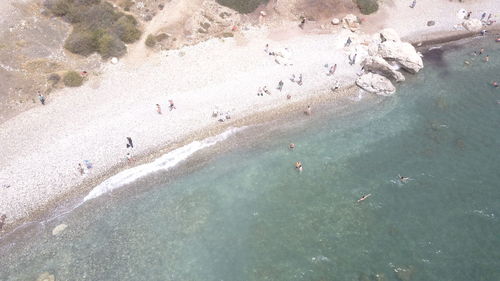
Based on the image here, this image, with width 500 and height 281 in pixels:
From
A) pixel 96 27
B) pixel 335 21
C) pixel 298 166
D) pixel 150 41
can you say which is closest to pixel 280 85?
pixel 298 166

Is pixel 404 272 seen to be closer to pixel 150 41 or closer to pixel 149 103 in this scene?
pixel 149 103

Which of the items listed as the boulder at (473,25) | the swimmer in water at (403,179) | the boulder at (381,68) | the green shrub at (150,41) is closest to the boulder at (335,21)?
the boulder at (381,68)

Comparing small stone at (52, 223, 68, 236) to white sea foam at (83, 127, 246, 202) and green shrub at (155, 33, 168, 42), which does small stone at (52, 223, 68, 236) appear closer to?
white sea foam at (83, 127, 246, 202)

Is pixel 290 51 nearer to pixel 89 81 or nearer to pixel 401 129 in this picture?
pixel 401 129

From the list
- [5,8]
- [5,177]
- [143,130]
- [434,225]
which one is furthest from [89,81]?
[434,225]

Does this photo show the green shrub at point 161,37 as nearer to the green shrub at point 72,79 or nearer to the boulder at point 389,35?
the green shrub at point 72,79

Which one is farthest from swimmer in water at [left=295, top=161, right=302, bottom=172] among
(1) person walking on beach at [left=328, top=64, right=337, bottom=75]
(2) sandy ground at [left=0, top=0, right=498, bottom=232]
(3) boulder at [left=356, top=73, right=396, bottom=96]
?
(3) boulder at [left=356, top=73, right=396, bottom=96]

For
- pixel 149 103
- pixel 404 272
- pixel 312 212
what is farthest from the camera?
pixel 149 103
